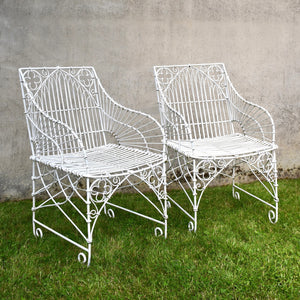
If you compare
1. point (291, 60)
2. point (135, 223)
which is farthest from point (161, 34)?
point (135, 223)

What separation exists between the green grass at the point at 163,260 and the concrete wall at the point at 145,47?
0.96 m

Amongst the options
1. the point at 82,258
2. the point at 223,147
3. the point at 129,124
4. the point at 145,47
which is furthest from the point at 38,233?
the point at 145,47

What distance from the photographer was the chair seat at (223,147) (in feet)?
8.67

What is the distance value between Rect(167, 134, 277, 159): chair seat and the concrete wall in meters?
0.79

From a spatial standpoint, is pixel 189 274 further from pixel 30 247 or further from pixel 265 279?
pixel 30 247

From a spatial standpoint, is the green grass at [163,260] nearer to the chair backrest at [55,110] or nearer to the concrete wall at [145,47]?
the chair backrest at [55,110]

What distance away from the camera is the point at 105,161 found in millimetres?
2562

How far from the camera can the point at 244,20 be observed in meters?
3.78

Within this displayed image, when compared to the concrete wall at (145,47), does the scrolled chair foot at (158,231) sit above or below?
below

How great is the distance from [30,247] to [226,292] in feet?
4.14

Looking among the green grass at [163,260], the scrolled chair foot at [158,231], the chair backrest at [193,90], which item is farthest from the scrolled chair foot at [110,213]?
the chair backrest at [193,90]

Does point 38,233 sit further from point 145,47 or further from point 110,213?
→ point 145,47

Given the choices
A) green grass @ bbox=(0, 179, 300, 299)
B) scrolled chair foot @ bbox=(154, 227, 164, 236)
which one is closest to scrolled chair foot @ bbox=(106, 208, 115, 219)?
green grass @ bbox=(0, 179, 300, 299)

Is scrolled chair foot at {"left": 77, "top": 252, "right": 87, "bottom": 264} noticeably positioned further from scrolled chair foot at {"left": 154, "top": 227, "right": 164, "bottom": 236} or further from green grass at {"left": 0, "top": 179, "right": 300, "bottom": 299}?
scrolled chair foot at {"left": 154, "top": 227, "right": 164, "bottom": 236}
